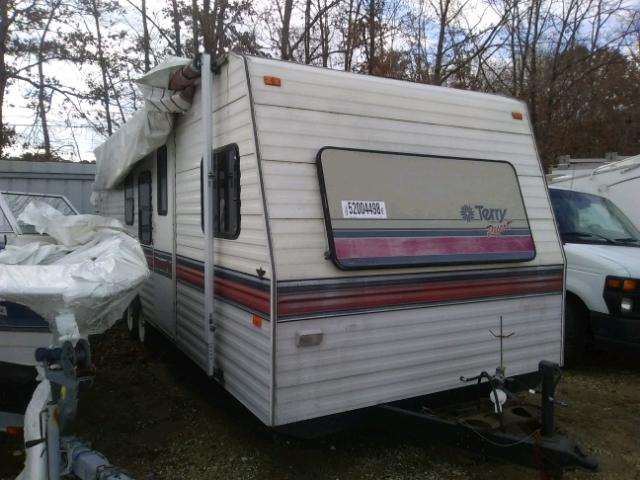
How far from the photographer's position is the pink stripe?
332 cm

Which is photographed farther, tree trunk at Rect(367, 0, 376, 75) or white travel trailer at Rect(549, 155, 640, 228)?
tree trunk at Rect(367, 0, 376, 75)

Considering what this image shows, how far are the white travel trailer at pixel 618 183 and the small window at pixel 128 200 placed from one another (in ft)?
17.4

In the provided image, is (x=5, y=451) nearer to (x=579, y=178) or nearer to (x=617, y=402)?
(x=617, y=402)

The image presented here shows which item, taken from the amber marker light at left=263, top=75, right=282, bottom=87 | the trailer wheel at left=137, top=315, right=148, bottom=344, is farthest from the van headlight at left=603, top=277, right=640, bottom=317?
the trailer wheel at left=137, top=315, right=148, bottom=344

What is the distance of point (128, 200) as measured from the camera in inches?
260

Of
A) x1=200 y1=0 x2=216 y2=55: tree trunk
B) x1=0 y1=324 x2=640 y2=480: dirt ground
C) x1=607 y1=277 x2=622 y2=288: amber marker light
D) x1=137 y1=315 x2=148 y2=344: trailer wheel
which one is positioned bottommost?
x1=0 y1=324 x2=640 y2=480: dirt ground

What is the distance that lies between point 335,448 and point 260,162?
2064 millimetres

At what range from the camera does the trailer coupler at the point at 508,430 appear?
2865 mm

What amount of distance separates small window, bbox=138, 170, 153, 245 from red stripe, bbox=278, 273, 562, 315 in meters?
3.06

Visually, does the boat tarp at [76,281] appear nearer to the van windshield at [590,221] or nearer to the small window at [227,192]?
the small window at [227,192]

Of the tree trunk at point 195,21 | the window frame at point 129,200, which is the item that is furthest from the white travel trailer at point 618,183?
the tree trunk at point 195,21

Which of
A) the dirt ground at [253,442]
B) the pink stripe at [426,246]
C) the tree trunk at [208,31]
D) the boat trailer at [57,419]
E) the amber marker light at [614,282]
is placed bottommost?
the dirt ground at [253,442]

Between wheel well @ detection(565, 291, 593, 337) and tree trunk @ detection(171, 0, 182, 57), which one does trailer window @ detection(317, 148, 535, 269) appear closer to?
wheel well @ detection(565, 291, 593, 337)

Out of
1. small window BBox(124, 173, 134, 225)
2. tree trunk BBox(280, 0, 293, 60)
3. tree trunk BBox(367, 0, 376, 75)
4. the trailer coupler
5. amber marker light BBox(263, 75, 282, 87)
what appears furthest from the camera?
tree trunk BBox(367, 0, 376, 75)
